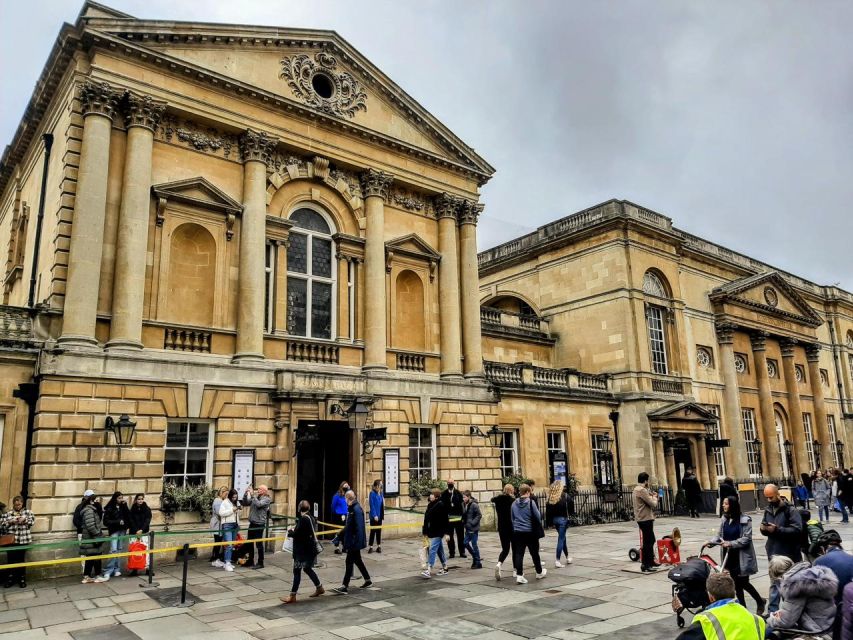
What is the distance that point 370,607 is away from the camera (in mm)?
9789

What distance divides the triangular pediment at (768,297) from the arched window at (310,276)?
21912mm

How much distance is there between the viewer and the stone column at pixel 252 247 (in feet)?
53.5

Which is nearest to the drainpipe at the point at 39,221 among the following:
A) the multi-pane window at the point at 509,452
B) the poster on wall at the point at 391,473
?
the poster on wall at the point at 391,473

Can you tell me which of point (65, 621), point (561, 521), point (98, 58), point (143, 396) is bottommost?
point (65, 621)

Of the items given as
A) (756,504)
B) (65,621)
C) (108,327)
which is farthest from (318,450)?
(756,504)

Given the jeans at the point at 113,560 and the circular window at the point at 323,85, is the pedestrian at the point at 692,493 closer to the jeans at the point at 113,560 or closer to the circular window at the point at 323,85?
the circular window at the point at 323,85

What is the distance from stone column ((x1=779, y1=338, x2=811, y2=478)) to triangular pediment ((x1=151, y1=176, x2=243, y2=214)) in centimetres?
3234

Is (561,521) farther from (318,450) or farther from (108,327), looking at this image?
(108,327)

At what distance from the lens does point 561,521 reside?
13.0 m

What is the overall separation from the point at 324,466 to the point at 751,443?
80.8ft

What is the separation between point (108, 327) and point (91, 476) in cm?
331

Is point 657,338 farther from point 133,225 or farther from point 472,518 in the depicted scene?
point 133,225

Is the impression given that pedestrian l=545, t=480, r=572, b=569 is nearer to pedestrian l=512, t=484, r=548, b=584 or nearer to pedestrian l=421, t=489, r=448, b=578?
pedestrian l=512, t=484, r=548, b=584

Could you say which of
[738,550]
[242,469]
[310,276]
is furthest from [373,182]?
[738,550]
